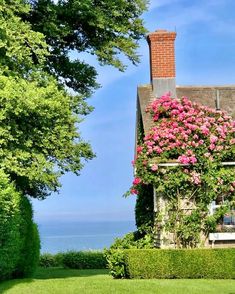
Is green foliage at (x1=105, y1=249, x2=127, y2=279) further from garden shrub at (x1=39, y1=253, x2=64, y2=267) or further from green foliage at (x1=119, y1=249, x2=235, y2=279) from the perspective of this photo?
garden shrub at (x1=39, y1=253, x2=64, y2=267)

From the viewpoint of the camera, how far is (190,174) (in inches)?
715

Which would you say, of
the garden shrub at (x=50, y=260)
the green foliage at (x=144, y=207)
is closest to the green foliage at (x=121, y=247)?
the green foliage at (x=144, y=207)

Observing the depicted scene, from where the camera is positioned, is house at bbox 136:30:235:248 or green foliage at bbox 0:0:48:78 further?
house at bbox 136:30:235:248

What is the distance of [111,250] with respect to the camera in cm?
1802

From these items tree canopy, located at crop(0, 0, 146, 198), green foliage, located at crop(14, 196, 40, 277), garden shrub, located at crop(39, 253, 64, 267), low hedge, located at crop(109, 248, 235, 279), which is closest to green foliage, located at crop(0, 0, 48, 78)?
tree canopy, located at crop(0, 0, 146, 198)

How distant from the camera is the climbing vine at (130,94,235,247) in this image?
1808cm

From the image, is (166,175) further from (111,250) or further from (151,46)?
(151,46)

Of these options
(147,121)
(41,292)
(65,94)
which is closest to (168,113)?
(147,121)

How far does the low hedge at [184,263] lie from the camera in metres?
16.7

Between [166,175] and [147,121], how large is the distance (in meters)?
3.05

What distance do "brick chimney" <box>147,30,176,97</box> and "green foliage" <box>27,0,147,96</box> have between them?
1974 millimetres

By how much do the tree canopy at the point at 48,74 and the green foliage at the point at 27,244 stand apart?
3.66 ft

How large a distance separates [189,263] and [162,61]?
27.7 ft

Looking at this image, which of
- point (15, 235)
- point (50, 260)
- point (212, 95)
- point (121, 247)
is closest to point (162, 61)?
point (212, 95)
